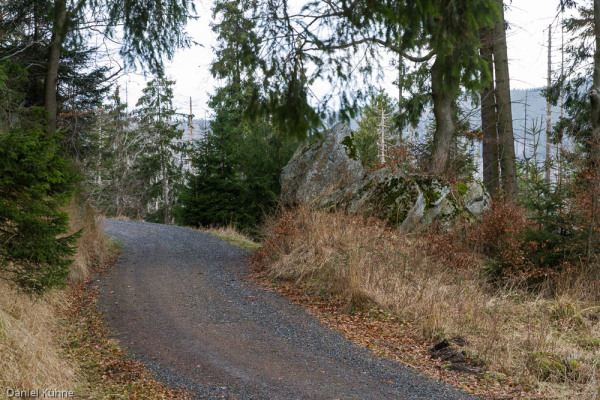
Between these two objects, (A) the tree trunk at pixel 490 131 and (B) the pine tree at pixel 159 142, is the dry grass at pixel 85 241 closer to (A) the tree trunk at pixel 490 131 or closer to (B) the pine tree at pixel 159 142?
(A) the tree trunk at pixel 490 131

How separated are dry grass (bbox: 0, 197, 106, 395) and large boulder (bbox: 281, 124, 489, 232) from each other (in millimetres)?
5877

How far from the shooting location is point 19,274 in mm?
5324

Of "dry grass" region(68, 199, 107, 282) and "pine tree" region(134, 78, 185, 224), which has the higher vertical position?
"pine tree" region(134, 78, 185, 224)

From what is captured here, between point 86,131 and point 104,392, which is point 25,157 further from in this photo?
point 86,131

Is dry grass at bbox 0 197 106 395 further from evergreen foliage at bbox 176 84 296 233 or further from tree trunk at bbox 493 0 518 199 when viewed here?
tree trunk at bbox 493 0 518 199

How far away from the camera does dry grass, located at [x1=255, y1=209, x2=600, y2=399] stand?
5.02 metres

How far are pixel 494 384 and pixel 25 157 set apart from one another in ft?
18.7

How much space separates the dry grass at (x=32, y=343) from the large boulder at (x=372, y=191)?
588 centimetres

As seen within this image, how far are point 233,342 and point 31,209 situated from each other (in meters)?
2.93

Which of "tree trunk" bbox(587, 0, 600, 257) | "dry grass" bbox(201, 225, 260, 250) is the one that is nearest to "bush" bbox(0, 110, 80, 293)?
"dry grass" bbox(201, 225, 260, 250)

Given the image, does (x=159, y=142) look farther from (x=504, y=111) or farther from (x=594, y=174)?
(x=594, y=174)

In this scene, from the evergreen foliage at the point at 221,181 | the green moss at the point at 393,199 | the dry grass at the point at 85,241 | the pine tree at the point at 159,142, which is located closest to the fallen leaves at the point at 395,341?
the green moss at the point at 393,199

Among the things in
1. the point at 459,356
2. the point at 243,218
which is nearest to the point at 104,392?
the point at 459,356

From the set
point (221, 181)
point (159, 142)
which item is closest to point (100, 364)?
point (221, 181)
